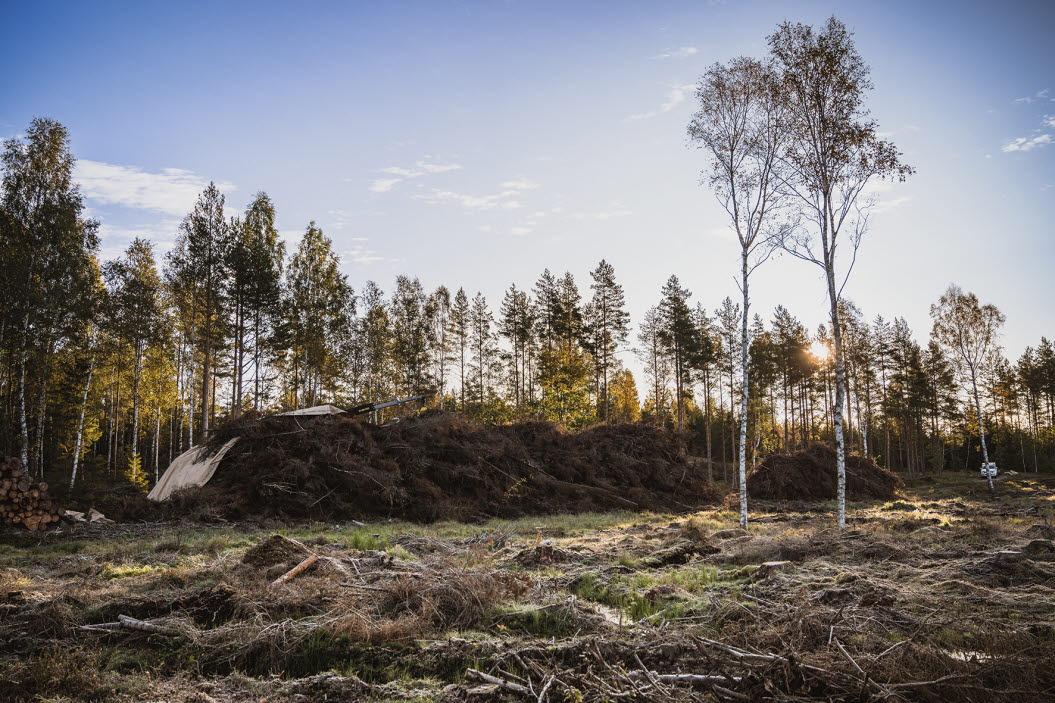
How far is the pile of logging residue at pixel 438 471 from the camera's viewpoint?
48.3ft

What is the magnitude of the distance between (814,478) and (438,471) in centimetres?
1796

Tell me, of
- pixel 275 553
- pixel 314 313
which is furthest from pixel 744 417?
pixel 314 313

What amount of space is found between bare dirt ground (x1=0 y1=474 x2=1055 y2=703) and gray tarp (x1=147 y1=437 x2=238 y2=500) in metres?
6.31

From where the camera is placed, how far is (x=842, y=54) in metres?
14.5

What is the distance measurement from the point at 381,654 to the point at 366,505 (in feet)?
37.4

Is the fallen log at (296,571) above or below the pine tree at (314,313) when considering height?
below

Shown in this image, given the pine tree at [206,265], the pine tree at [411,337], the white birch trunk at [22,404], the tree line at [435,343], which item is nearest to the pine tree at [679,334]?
the tree line at [435,343]

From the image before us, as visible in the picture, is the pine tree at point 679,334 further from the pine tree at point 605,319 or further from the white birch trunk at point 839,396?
the white birch trunk at point 839,396

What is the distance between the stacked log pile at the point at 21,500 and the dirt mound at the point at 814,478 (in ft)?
83.3

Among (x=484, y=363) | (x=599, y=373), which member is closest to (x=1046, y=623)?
(x=599, y=373)

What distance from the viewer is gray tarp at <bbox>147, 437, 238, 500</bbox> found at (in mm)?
15141

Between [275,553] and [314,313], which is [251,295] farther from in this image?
[275,553]

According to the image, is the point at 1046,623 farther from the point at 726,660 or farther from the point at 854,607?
the point at 726,660

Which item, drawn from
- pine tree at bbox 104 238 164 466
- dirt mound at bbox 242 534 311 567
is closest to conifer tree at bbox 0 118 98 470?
pine tree at bbox 104 238 164 466
